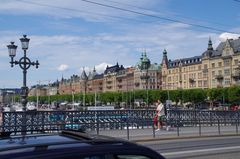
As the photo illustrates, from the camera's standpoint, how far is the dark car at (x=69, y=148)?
3.26m

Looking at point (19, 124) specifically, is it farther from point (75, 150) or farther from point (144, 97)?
point (144, 97)

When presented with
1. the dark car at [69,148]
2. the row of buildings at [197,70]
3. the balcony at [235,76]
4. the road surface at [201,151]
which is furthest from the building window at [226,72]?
the dark car at [69,148]

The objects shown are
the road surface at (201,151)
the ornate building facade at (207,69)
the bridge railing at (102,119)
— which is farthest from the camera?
the ornate building facade at (207,69)

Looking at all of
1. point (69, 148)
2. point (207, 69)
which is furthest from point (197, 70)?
point (69, 148)

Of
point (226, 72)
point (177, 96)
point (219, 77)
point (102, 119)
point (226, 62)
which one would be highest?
point (226, 62)

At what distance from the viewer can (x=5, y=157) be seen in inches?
124

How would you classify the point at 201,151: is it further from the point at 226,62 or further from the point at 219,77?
the point at 226,62

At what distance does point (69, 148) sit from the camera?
3.40 metres

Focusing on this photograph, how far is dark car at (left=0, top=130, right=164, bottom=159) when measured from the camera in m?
3.26

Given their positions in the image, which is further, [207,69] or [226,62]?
[207,69]

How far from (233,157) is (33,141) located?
1193cm

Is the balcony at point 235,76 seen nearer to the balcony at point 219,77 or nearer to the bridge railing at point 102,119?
the balcony at point 219,77

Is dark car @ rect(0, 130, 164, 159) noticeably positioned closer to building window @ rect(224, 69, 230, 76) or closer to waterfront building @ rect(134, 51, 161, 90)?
building window @ rect(224, 69, 230, 76)

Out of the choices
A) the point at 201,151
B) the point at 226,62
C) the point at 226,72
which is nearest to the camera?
the point at 201,151
